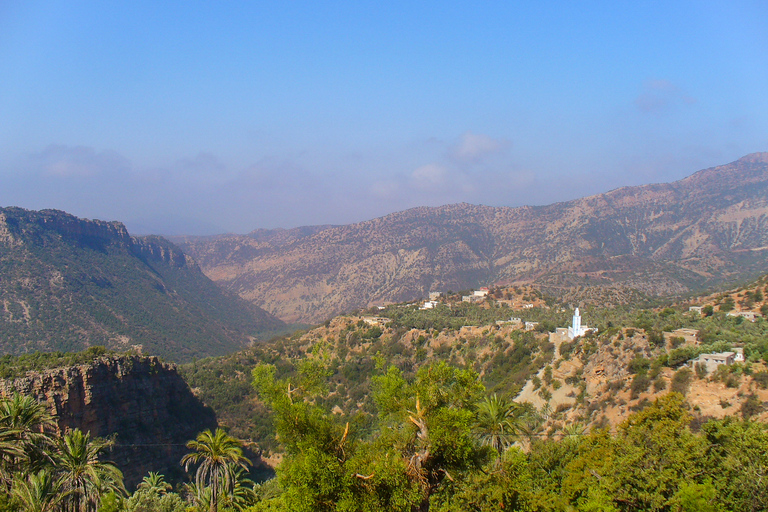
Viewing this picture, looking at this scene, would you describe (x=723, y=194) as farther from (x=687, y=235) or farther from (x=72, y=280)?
(x=72, y=280)

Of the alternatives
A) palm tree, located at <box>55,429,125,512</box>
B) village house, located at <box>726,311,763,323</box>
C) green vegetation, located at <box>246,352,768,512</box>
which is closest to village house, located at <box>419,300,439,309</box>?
village house, located at <box>726,311,763,323</box>

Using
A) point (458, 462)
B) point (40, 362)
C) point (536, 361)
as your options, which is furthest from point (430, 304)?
point (458, 462)

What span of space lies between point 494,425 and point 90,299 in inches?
3749

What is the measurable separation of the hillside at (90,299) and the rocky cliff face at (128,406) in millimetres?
39438

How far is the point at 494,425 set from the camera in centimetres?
2302

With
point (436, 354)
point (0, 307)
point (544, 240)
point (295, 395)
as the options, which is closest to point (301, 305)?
point (544, 240)

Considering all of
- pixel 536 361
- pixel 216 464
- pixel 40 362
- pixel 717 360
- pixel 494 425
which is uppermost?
pixel 40 362

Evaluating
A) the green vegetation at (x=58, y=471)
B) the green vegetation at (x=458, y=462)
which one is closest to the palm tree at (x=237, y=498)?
the green vegetation at (x=58, y=471)

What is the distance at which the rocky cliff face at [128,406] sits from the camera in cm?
3519

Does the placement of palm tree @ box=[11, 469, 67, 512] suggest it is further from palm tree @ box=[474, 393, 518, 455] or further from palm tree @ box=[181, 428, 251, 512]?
palm tree @ box=[474, 393, 518, 455]

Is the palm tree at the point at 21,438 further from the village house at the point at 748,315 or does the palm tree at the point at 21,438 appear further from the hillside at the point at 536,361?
the village house at the point at 748,315

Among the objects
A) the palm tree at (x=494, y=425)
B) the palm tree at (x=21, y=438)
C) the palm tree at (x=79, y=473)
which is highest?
the palm tree at (x=21, y=438)

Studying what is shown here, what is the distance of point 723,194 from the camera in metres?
194

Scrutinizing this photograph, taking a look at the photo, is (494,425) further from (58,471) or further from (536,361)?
(536,361)
